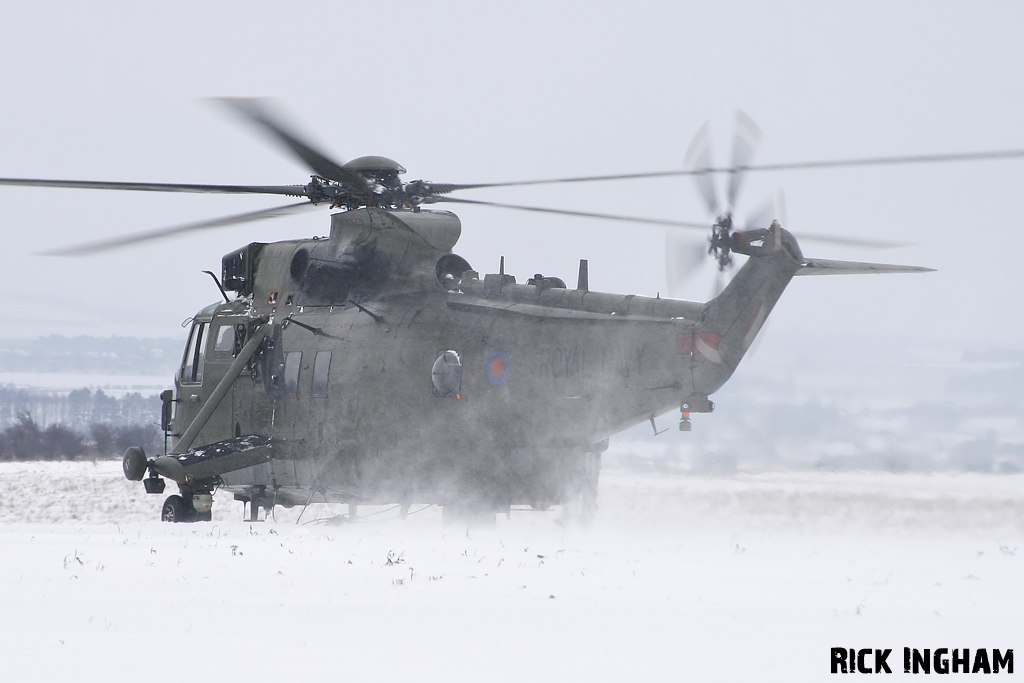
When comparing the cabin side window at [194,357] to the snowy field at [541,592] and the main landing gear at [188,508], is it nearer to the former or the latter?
the main landing gear at [188,508]

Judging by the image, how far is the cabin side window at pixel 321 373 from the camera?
14.9 metres

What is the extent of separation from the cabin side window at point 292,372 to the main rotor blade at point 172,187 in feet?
8.10

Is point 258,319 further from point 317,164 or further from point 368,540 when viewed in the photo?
point 368,540

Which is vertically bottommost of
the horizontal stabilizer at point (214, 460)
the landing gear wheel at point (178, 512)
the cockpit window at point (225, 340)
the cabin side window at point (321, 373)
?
the landing gear wheel at point (178, 512)

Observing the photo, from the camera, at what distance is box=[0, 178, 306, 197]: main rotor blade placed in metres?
→ 12.3

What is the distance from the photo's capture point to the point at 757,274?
12.2 meters

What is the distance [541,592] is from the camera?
8.78m

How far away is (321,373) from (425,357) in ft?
6.61

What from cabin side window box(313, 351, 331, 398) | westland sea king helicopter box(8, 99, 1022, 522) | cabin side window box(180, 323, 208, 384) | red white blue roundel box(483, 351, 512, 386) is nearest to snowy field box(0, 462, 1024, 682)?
westland sea king helicopter box(8, 99, 1022, 522)

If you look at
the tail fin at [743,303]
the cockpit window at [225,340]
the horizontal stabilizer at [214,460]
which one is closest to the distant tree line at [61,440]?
the cockpit window at [225,340]

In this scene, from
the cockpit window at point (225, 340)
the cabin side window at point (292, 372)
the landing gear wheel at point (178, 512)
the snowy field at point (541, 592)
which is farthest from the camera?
the cockpit window at point (225, 340)

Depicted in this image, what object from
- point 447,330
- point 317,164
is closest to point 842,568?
point 447,330

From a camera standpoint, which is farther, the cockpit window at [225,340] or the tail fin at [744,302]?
the cockpit window at [225,340]

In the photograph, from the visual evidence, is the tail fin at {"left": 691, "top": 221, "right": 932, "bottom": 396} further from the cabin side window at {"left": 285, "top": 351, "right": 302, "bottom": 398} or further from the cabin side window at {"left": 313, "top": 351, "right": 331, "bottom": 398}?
the cabin side window at {"left": 285, "top": 351, "right": 302, "bottom": 398}
